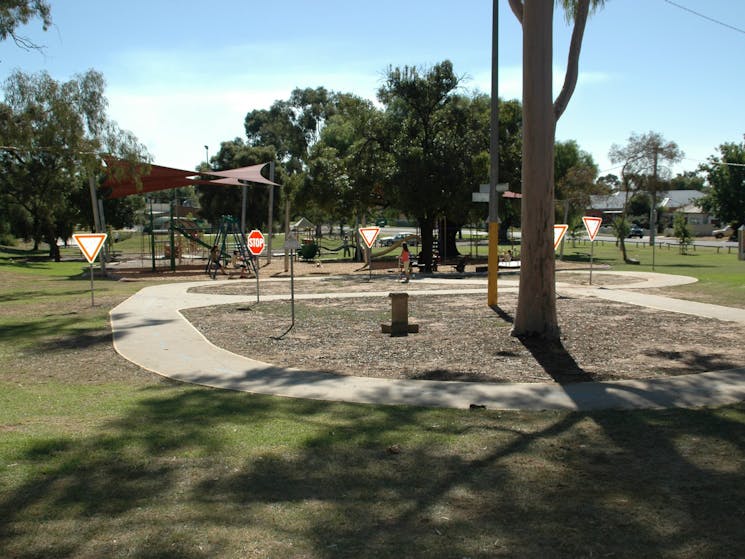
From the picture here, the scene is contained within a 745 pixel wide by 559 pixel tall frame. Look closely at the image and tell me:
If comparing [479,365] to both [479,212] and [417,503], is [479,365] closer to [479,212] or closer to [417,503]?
[417,503]

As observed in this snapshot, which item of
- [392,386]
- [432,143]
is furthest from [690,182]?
[392,386]

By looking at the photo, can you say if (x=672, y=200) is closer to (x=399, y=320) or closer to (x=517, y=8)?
(x=517, y=8)

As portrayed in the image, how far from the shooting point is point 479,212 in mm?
37000

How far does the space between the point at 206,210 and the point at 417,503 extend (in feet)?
223

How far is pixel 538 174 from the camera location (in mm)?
11711

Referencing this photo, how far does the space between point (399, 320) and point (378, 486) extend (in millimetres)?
7941

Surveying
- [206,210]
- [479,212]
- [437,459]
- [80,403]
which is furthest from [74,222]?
[437,459]

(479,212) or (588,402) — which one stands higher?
(479,212)

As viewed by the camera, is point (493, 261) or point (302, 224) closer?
point (493, 261)

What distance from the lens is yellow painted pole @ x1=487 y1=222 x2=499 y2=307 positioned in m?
16.2

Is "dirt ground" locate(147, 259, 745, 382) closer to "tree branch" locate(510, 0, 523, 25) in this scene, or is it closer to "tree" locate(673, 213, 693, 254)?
"tree branch" locate(510, 0, 523, 25)

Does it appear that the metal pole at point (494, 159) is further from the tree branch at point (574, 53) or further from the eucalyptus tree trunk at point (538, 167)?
the eucalyptus tree trunk at point (538, 167)

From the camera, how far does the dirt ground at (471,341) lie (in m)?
10.2

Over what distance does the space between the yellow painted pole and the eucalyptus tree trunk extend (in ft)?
13.5
